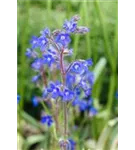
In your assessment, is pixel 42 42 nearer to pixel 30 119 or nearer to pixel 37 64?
pixel 37 64

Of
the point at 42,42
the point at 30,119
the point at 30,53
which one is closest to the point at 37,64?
the point at 30,53

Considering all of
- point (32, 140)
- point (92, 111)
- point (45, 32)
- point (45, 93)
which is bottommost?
point (32, 140)

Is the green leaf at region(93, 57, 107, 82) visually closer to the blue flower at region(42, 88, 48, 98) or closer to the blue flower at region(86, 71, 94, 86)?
the blue flower at region(86, 71, 94, 86)

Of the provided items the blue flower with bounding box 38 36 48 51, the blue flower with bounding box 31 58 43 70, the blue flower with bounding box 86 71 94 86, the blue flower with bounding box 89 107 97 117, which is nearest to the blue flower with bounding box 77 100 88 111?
the blue flower with bounding box 89 107 97 117

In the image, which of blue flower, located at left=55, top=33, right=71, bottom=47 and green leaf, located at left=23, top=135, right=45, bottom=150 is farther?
green leaf, located at left=23, top=135, right=45, bottom=150

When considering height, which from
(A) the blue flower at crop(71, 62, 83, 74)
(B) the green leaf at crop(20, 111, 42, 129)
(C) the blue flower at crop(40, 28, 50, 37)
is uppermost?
(C) the blue flower at crop(40, 28, 50, 37)
